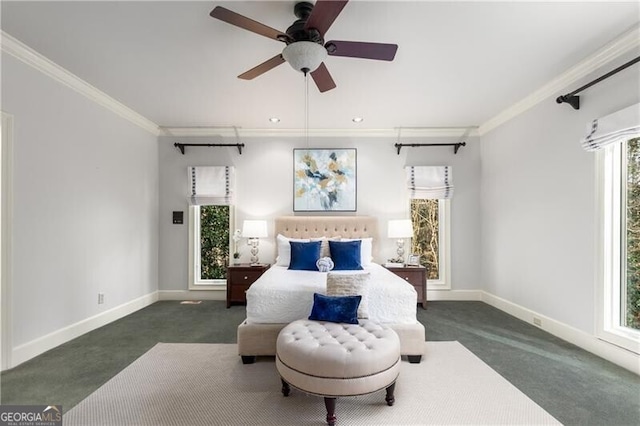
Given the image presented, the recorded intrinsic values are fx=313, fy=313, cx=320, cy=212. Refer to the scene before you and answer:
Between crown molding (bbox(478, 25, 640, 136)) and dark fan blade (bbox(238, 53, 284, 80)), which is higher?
crown molding (bbox(478, 25, 640, 136))

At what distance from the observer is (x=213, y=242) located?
5.20 meters

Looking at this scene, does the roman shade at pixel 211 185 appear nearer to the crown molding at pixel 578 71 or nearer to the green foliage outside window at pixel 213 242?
the green foliage outside window at pixel 213 242

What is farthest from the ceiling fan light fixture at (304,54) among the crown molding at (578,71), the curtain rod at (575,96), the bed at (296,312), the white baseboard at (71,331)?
the white baseboard at (71,331)

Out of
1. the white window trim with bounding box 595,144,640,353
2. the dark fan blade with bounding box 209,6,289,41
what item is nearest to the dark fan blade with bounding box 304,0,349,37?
the dark fan blade with bounding box 209,6,289,41

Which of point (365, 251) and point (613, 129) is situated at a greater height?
point (613, 129)

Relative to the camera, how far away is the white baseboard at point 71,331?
2.78 meters

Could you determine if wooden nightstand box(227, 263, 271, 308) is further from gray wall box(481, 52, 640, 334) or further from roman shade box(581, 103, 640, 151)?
roman shade box(581, 103, 640, 151)

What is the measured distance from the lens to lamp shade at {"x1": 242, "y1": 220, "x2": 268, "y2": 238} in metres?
4.70

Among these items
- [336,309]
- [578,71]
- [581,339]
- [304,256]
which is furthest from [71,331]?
[578,71]

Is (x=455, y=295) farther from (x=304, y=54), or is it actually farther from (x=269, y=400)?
(x=304, y=54)

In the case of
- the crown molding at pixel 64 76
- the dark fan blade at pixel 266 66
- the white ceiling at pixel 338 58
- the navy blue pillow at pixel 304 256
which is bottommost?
the navy blue pillow at pixel 304 256

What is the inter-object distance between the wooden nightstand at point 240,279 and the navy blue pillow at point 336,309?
2.18m

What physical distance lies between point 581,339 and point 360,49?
3.47 metres

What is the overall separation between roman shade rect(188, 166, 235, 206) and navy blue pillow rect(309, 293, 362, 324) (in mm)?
3000
